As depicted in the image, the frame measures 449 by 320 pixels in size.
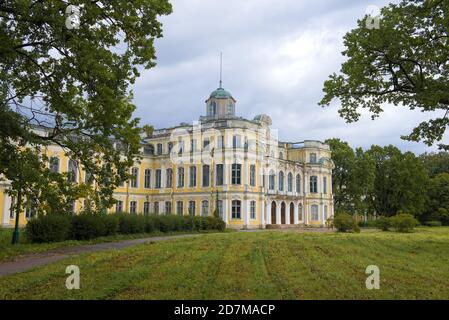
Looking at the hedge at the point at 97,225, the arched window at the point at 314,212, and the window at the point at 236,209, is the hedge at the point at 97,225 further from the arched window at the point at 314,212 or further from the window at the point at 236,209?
the arched window at the point at 314,212

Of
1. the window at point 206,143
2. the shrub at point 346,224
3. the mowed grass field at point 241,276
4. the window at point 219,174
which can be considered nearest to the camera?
the mowed grass field at point 241,276

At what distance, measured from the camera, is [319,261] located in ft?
38.7

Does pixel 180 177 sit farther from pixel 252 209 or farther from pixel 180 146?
pixel 252 209

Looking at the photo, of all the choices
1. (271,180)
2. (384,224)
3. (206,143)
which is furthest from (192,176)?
(384,224)

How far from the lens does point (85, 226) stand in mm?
21453

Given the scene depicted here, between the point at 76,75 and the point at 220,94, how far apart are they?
4371 cm

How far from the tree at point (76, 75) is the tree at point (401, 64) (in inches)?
312

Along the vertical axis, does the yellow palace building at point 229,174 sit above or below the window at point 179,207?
above

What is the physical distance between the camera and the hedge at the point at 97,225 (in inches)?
754

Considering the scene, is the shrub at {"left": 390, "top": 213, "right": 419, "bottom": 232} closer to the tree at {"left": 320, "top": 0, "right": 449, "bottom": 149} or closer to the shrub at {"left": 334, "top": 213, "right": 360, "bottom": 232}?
the shrub at {"left": 334, "top": 213, "right": 360, "bottom": 232}

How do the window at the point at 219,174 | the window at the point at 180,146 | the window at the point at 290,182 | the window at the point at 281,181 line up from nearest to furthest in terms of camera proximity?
the window at the point at 219,174, the window at the point at 180,146, the window at the point at 281,181, the window at the point at 290,182

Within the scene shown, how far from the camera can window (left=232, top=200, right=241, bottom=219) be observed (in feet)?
151

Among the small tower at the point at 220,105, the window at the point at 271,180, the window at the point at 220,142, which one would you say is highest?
the small tower at the point at 220,105

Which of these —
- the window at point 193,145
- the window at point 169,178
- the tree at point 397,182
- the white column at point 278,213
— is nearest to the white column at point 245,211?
the white column at point 278,213
